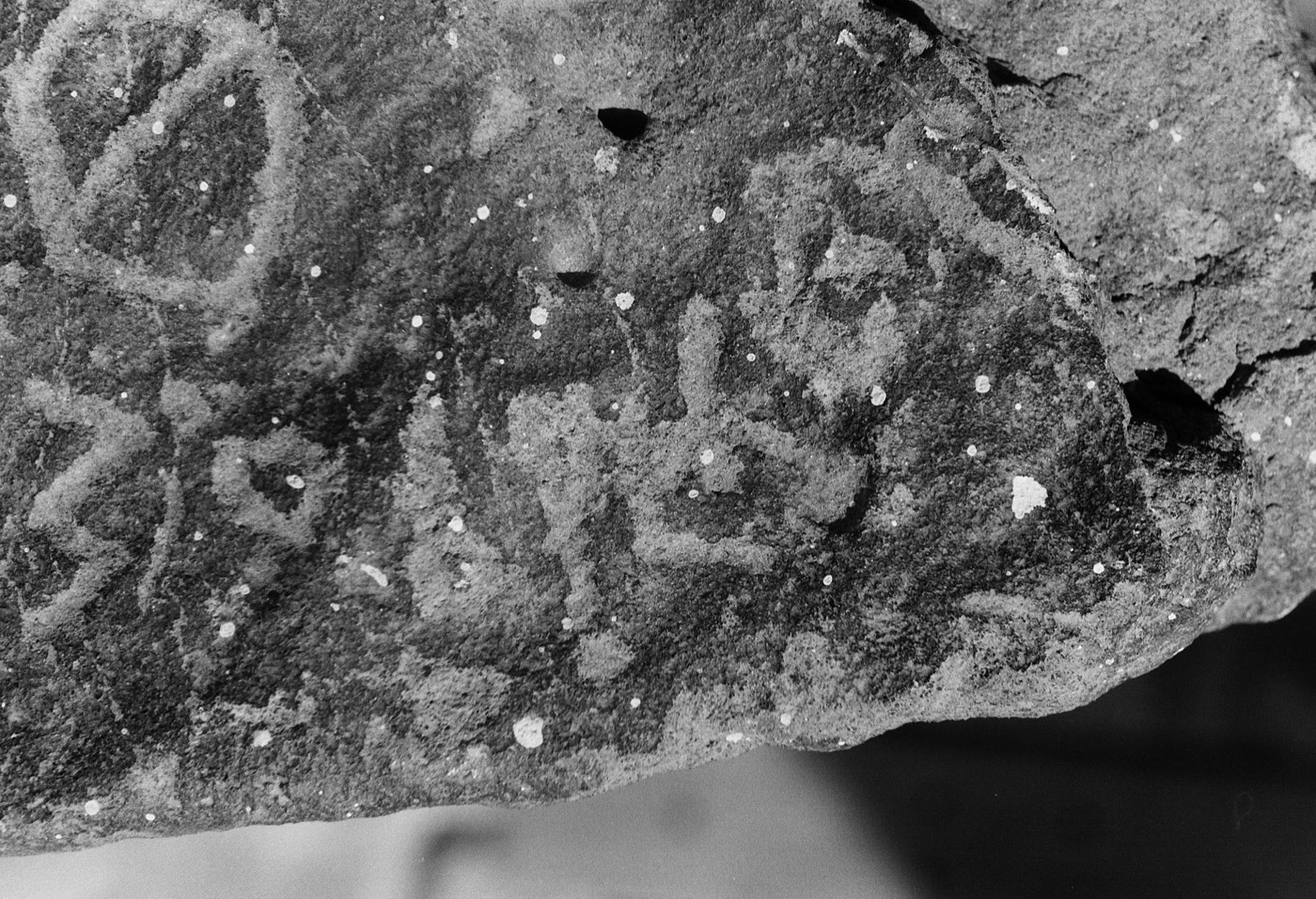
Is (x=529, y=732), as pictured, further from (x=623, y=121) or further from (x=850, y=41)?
(x=850, y=41)

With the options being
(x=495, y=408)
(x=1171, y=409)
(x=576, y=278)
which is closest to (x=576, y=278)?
(x=576, y=278)

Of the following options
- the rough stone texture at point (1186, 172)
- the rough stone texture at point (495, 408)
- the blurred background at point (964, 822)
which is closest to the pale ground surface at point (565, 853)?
the blurred background at point (964, 822)

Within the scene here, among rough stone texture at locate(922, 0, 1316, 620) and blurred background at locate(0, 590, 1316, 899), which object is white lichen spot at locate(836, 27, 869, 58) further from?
blurred background at locate(0, 590, 1316, 899)

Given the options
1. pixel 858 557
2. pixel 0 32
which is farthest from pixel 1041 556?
pixel 0 32

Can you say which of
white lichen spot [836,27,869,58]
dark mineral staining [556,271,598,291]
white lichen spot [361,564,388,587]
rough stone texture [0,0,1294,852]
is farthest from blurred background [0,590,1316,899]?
white lichen spot [836,27,869,58]

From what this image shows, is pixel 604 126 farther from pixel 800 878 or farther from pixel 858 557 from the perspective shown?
pixel 800 878

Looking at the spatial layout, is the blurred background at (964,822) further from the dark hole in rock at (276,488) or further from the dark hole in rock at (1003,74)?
the dark hole in rock at (1003,74)

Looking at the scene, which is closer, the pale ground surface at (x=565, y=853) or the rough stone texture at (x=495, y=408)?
the rough stone texture at (x=495, y=408)
